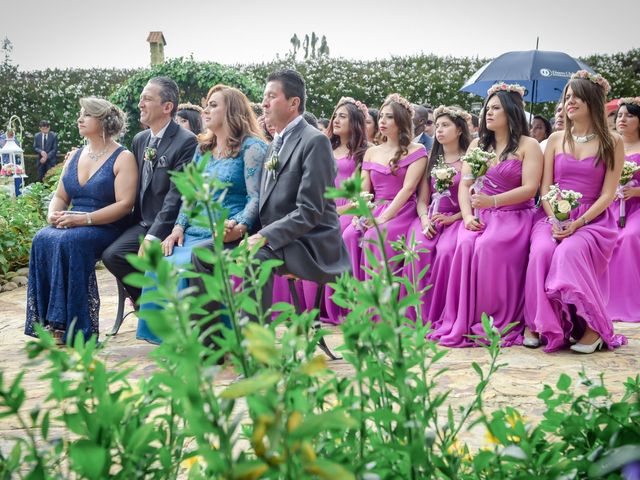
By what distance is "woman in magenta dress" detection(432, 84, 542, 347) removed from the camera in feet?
17.9

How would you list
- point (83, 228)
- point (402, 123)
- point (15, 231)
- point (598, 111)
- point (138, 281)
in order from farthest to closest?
point (15, 231), point (402, 123), point (83, 228), point (598, 111), point (138, 281)

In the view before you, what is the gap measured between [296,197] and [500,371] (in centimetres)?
162

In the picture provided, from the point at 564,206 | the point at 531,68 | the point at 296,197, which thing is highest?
the point at 531,68

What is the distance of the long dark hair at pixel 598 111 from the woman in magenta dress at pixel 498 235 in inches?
17.5

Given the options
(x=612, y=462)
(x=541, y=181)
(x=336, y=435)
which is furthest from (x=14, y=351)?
(x=612, y=462)

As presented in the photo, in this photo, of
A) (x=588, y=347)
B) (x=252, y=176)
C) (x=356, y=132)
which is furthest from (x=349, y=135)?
(x=588, y=347)

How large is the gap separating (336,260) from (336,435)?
11.4ft

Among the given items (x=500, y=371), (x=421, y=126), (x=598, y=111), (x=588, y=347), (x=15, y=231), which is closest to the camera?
(x=500, y=371)

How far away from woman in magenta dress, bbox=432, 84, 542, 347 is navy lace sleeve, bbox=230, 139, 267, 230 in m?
1.68

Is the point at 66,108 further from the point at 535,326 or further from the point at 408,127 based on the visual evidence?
the point at 535,326

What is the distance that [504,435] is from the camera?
1.38 meters

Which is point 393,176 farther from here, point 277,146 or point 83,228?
point 83,228

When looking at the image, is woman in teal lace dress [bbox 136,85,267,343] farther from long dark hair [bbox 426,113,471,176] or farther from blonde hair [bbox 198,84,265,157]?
long dark hair [bbox 426,113,471,176]

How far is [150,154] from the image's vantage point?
5.52 m
